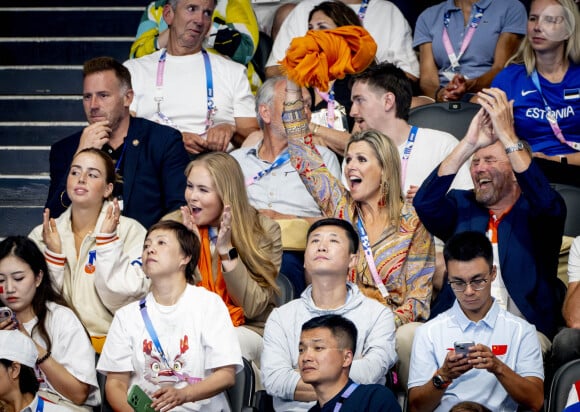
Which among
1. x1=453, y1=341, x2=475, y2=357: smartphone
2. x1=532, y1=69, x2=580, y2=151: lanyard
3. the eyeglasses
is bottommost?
x1=453, y1=341, x2=475, y2=357: smartphone

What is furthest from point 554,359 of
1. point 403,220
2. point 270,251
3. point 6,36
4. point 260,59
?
point 6,36

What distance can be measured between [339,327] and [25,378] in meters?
1.14

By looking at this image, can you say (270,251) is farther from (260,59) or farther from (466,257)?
(260,59)

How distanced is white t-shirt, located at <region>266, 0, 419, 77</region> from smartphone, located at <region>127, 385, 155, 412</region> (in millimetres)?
3199

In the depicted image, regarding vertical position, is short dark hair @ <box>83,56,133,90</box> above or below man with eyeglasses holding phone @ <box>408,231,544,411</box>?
above

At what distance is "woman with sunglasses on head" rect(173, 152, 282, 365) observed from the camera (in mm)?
5094

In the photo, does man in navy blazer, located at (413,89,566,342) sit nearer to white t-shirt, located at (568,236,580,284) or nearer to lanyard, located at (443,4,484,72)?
white t-shirt, located at (568,236,580,284)

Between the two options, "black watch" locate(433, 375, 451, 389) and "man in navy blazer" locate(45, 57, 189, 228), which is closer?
"black watch" locate(433, 375, 451, 389)

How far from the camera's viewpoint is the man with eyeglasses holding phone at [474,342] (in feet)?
15.0

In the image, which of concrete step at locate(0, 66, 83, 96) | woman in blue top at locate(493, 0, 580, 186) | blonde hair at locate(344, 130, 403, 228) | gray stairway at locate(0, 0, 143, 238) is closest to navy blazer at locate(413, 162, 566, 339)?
blonde hair at locate(344, 130, 403, 228)

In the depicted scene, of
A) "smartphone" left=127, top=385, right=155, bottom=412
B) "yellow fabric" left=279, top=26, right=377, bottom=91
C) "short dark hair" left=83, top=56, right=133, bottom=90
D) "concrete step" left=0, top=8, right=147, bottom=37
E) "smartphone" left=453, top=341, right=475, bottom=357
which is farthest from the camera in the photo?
"concrete step" left=0, top=8, right=147, bottom=37

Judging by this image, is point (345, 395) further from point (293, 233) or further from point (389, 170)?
point (293, 233)

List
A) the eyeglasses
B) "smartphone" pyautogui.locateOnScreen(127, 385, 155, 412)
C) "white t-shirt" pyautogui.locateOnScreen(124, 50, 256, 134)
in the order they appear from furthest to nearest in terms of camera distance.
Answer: "white t-shirt" pyautogui.locateOnScreen(124, 50, 256, 134) → the eyeglasses → "smartphone" pyautogui.locateOnScreen(127, 385, 155, 412)

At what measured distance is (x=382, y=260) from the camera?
5.25 meters
